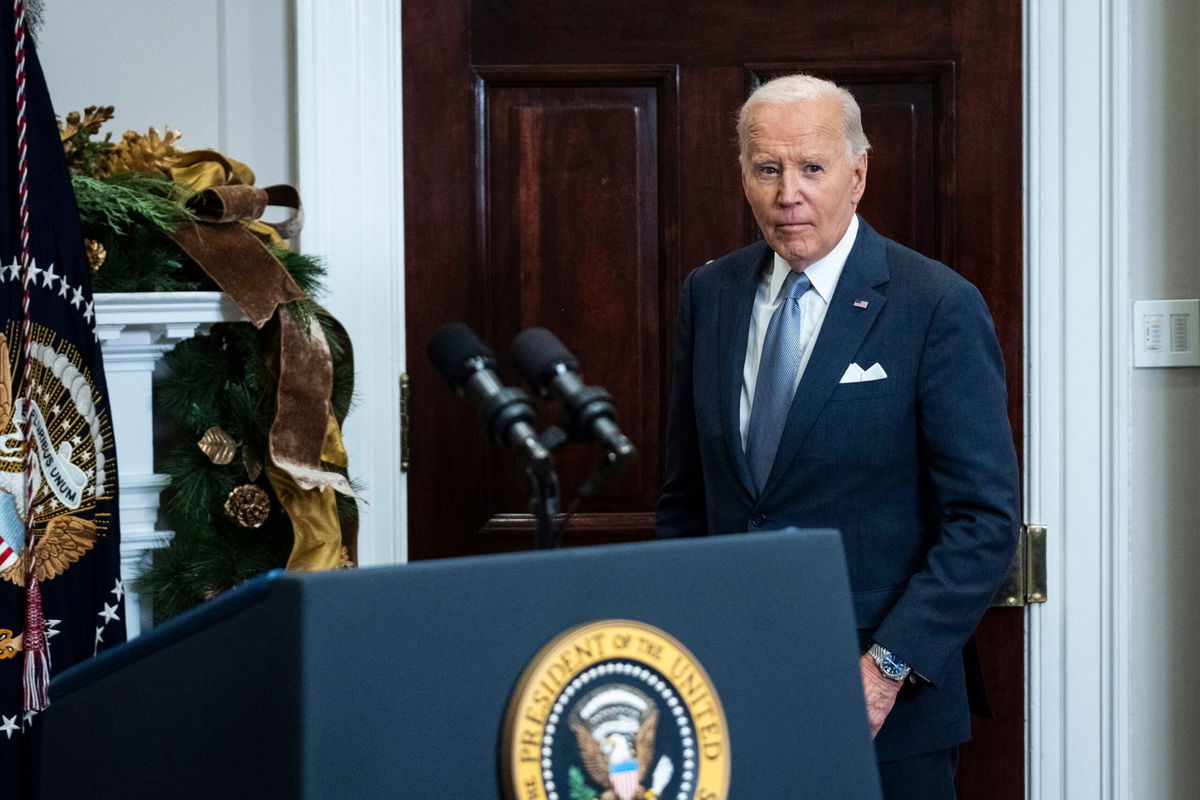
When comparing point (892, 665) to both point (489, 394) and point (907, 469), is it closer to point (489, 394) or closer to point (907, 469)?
point (907, 469)

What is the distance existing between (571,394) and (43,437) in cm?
108

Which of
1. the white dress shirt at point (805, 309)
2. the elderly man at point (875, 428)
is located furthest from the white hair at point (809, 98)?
the white dress shirt at point (805, 309)

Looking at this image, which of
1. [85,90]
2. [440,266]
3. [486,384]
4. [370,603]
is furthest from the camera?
[440,266]

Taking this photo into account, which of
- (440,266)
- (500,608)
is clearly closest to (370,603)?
(500,608)

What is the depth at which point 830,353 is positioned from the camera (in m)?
1.74

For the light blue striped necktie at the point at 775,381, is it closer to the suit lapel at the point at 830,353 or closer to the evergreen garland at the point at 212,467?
the suit lapel at the point at 830,353

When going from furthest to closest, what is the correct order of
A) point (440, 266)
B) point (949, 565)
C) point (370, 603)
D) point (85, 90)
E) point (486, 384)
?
1. point (440, 266)
2. point (85, 90)
3. point (949, 565)
4. point (486, 384)
5. point (370, 603)

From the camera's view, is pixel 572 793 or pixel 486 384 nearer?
pixel 572 793

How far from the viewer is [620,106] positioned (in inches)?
93.8

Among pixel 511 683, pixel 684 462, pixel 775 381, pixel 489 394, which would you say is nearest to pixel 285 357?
pixel 684 462

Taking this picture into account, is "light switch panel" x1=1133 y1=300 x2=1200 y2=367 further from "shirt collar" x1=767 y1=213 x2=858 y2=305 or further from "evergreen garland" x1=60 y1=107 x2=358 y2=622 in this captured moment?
"evergreen garland" x1=60 y1=107 x2=358 y2=622

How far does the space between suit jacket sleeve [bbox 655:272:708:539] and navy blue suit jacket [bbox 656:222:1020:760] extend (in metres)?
0.16

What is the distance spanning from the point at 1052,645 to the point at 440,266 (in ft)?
4.18

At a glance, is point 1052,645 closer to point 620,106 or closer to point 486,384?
point 620,106
